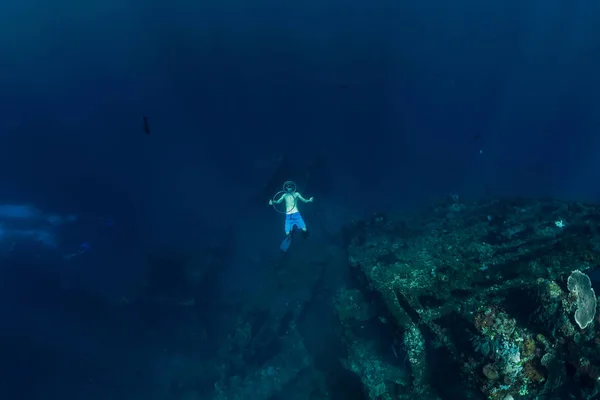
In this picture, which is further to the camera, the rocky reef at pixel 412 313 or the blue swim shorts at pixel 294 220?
the blue swim shorts at pixel 294 220

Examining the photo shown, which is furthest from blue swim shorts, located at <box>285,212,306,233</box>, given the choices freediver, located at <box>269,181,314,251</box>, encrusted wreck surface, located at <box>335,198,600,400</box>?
encrusted wreck surface, located at <box>335,198,600,400</box>

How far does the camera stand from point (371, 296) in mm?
11352

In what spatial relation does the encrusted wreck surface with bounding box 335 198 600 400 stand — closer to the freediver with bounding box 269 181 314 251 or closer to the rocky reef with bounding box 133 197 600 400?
the rocky reef with bounding box 133 197 600 400

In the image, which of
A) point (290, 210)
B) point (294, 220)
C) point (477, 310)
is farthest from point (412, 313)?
point (290, 210)

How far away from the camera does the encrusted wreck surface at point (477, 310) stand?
7785 millimetres

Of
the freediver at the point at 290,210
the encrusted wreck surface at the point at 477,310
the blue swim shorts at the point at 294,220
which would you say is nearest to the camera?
the encrusted wreck surface at the point at 477,310

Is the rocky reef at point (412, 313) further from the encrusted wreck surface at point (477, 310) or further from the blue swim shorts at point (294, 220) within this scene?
the blue swim shorts at point (294, 220)

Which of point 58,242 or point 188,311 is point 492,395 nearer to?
point 188,311

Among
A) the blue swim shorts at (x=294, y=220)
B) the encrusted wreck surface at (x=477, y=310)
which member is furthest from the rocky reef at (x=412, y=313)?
the blue swim shorts at (x=294, y=220)

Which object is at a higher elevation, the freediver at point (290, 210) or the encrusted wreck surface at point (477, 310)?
the freediver at point (290, 210)

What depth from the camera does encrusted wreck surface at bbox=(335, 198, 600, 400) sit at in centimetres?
779

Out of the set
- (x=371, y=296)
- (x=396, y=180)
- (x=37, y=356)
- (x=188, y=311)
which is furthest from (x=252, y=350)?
(x=396, y=180)

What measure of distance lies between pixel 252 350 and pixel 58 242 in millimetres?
14323

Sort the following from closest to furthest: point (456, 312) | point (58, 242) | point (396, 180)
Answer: point (456, 312)
point (58, 242)
point (396, 180)
